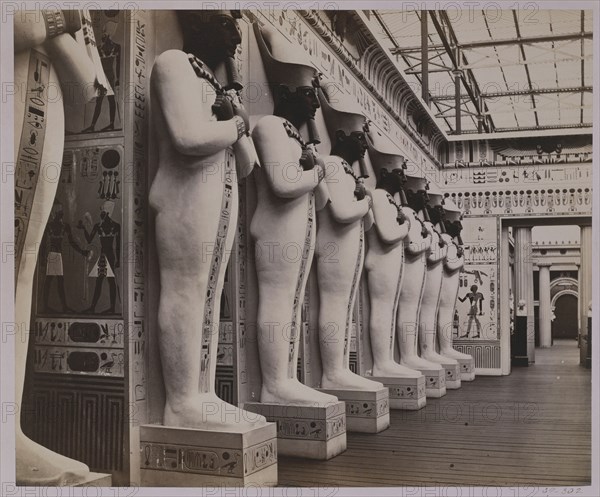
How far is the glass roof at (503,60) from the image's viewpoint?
8.84 m

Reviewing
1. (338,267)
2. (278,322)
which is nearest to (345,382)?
(338,267)

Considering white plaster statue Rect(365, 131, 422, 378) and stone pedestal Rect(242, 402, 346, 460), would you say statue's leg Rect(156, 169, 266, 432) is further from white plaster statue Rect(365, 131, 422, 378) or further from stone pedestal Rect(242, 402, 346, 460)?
white plaster statue Rect(365, 131, 422, 378)

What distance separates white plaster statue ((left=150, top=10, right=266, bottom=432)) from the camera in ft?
12.4

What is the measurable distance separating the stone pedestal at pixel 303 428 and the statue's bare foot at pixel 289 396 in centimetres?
3

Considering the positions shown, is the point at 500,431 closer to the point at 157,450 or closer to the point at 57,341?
the point at 157,450

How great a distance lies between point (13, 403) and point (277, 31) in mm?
3204

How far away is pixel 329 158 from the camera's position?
5.80 metres

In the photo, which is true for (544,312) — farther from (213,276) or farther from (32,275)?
(32,275)

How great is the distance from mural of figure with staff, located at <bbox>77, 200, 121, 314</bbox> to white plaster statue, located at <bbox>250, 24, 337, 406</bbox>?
1137 mm

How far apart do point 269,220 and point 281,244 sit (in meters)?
0.17

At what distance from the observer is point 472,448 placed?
17.1 feet

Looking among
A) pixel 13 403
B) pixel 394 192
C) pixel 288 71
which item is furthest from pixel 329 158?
pixel 13 403

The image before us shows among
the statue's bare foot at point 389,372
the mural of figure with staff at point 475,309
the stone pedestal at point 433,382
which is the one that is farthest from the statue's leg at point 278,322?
the mural of figure with staff at point 475,309

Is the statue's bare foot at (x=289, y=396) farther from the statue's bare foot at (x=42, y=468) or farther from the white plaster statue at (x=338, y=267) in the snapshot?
the statue's bare foot at (x=42, y=468)
